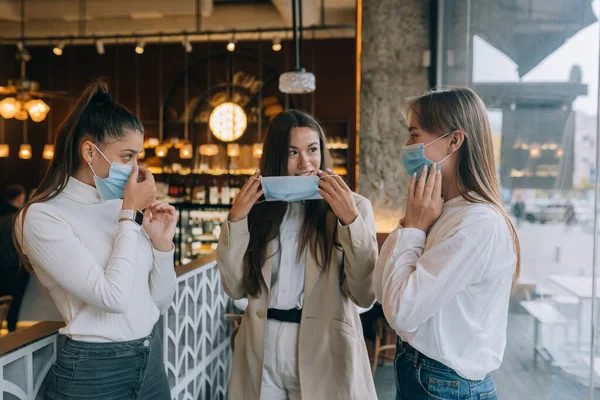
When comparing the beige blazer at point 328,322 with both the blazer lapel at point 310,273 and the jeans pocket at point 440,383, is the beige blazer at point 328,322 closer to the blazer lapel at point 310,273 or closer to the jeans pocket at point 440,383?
the blazer lapel at point 310,273

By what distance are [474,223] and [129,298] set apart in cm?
99

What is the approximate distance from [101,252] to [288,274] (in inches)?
24.2

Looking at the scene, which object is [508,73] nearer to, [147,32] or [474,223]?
[474,223]

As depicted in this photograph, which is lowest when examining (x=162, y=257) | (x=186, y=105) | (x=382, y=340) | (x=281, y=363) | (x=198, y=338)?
(x=382, y=340)

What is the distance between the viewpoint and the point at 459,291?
131 cm

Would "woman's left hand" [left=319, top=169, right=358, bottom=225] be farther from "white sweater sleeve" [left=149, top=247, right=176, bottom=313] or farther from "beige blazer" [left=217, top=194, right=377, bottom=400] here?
"white sweater sleeve" [left=149, top=247, right=176, bottom=313]

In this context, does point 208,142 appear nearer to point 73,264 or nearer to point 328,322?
point 328,322

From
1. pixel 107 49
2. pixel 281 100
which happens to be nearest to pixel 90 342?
pixel 281 100

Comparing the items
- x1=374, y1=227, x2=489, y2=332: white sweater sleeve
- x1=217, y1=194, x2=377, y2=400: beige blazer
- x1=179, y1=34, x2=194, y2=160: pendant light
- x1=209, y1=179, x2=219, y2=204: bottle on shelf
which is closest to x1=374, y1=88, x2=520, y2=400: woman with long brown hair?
x1=374, y1=227, x2=489, y2=332: white sweater sleeve

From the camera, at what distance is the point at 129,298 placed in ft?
4.86

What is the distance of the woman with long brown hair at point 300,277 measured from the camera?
1675 mm

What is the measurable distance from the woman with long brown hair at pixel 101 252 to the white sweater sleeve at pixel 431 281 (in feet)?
2.49

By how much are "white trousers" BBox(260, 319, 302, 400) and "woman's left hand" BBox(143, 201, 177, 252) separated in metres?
0.45

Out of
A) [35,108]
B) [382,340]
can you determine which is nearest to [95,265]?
[382,340]
